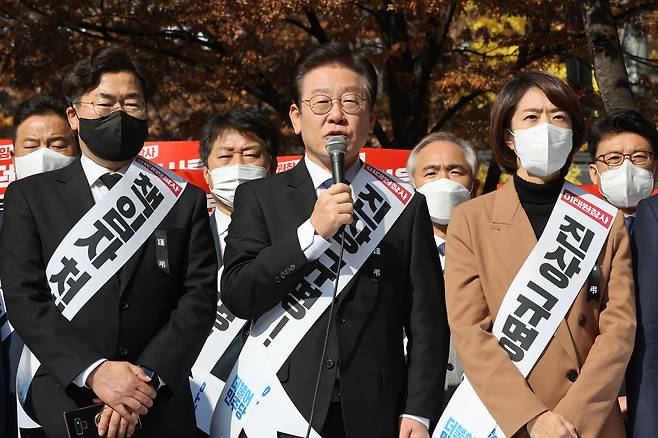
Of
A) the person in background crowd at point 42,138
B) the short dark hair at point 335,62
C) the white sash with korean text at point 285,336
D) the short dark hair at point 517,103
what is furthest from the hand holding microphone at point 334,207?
the person in background crowd at point 42,138

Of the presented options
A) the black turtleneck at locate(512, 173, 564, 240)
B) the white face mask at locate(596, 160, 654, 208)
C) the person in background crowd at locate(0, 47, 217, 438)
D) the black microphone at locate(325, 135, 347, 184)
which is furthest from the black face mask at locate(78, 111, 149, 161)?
the white face mask at locate(596, 160, 654, 208)

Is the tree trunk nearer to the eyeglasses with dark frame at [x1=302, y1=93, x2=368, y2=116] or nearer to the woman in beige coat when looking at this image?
the woman in beige coat

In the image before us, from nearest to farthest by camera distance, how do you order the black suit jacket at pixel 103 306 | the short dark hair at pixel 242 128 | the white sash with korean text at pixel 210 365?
1. the black suit jacket at pixel 103 306
2. the white sash with korean text at pixel 210 365
3. the short dark hair at pixel 242 128

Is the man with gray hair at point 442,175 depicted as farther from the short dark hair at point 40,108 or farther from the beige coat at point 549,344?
the short dark hair at point 40,108

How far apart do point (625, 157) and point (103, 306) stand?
3.08 metres

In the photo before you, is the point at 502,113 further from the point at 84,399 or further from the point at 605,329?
the point at 84,399

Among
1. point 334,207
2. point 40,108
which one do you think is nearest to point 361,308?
point 334,207

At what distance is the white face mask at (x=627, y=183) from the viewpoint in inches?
208

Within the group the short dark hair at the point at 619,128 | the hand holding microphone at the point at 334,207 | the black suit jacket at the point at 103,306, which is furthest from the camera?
the short dark hair at the point at 619,128

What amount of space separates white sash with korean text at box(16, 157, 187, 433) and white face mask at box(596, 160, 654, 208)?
2.56 metres

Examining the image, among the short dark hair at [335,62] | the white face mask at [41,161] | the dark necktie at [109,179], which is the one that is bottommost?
the white face mask at [41,161]

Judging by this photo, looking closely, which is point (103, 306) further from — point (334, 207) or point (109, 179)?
point (334, 207)

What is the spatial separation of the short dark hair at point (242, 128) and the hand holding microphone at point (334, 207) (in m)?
2.28

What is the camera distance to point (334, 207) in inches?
129
